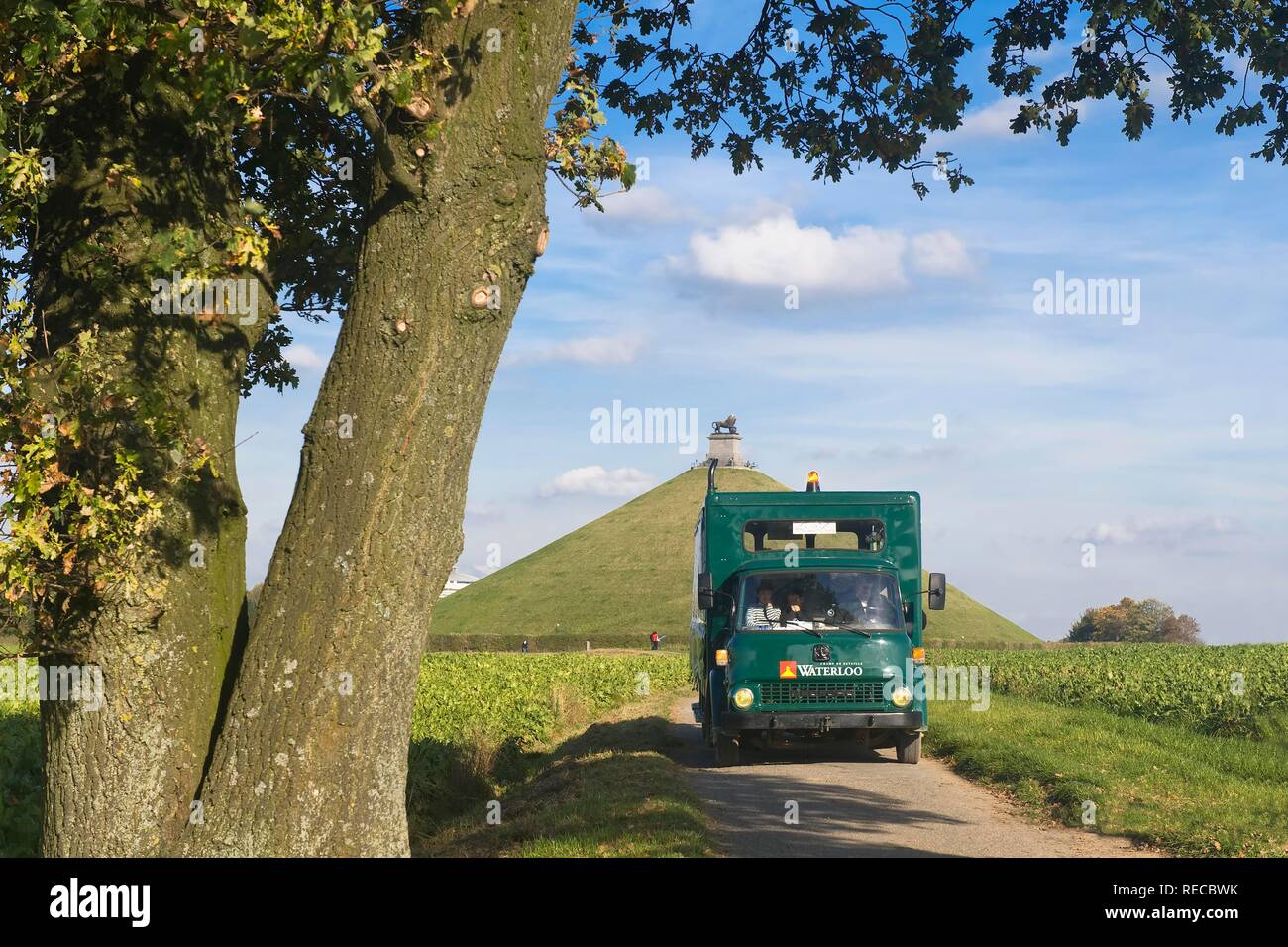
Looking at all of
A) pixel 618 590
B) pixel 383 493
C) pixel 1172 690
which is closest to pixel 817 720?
pixel 383 493

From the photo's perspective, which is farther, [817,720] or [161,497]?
[817,720]

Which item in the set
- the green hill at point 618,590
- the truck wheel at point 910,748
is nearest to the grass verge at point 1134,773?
the truck wheel at point 910,748

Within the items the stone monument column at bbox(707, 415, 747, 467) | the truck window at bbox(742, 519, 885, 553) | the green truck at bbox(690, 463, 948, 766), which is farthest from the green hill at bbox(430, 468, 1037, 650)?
the green truck at bbox(690, 463, 948, 766)

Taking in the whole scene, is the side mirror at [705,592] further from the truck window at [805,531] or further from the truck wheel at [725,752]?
the truck wheel at [725,752]

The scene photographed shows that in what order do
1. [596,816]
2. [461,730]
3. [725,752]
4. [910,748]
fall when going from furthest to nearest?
[461,730] < [910,748] < [725,752] < [596,816]

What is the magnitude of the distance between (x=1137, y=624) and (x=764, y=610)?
124m

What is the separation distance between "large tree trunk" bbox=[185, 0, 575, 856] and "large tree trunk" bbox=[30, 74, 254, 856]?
1.77ft

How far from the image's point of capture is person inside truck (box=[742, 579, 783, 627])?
1563 centimetres

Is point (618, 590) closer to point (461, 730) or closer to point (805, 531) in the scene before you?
point (461, 730)

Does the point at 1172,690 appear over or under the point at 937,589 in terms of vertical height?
under

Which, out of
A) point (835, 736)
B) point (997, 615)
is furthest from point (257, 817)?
point (997, 615)

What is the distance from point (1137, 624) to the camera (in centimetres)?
12812

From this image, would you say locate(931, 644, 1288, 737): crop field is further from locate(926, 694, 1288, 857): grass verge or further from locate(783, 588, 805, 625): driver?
locate(783, 588, 805, 625): driver

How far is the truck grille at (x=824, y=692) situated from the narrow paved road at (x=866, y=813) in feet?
2.99
